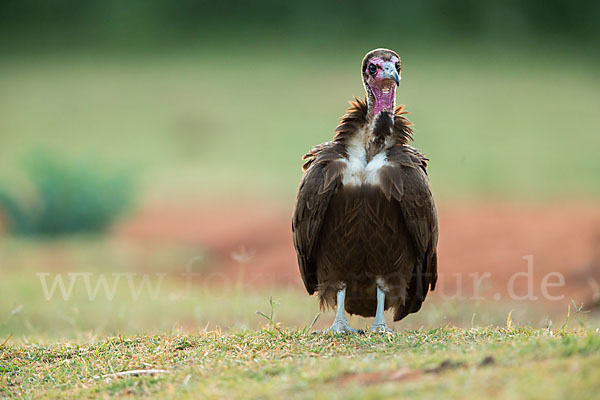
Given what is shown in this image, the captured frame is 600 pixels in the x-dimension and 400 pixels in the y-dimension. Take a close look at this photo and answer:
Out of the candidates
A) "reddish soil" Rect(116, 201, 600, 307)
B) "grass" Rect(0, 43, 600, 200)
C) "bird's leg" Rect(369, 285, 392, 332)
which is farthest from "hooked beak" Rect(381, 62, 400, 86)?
"grass" Rect(0, 43, 600, 200)

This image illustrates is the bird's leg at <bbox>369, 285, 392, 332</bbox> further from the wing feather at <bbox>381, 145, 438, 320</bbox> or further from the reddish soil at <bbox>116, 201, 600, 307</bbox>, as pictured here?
the reddish soil at <bbox>116, 201, 600, 307</bbox>

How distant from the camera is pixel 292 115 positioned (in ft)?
80.2

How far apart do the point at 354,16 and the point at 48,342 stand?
2882cm

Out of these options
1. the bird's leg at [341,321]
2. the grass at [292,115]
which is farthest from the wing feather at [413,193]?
the grass at [292,115]

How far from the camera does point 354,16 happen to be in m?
32.5

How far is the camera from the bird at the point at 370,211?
16.7 ft

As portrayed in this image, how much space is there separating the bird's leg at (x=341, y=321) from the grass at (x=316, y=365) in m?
0.34

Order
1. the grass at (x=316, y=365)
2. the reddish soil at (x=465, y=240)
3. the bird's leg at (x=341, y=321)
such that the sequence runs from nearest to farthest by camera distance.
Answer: the grass at (x=316, y=365) < the bird's leg at (x=341, y=321) < the reddish soil at (x=465, y=240)

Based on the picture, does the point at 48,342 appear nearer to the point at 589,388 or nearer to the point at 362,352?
the point at 362,352

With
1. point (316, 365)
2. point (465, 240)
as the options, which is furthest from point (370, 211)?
point (465, 240)

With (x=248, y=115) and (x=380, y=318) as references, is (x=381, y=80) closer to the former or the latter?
(x=380, y=318)

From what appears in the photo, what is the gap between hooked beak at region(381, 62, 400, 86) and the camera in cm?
518

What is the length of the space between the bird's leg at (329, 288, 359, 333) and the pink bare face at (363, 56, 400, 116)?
4.25 ft

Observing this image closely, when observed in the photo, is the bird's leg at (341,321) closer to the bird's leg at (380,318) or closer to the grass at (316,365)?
the bird's leg at (380,318)
